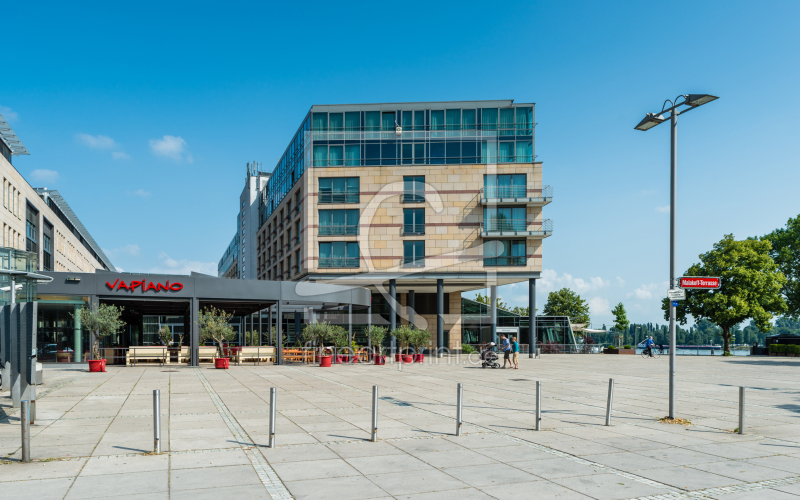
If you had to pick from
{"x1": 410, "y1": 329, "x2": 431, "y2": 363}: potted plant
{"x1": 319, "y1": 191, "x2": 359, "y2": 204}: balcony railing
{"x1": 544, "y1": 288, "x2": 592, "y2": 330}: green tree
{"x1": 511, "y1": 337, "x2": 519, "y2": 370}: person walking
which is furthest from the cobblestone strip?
{"x1": 544, "y1": 288, "x2": 592, "y2": 330}: green tree

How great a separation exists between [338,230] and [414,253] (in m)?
6.32

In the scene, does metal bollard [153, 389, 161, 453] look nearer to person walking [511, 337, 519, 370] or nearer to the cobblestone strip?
the cobblestone strip

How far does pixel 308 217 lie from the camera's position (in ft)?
160

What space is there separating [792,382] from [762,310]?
1358 inches

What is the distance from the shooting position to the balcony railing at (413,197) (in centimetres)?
4888

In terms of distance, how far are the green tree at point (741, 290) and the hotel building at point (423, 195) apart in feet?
60.2

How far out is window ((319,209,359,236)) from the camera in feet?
160

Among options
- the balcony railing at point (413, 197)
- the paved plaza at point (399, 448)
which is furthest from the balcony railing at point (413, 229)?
the paved plaza at point (399, 448)

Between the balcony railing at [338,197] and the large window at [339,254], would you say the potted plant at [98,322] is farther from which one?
the balcony railing at [338,197]

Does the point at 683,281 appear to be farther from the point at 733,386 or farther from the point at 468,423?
the point at 733,386

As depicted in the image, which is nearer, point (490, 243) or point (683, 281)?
point (683, 281)

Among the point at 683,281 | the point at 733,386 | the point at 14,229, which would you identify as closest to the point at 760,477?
the point at 683,281

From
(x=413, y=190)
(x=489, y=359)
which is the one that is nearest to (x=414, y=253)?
(x=413, y=190)

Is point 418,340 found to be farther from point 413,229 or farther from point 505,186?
point 505,186
